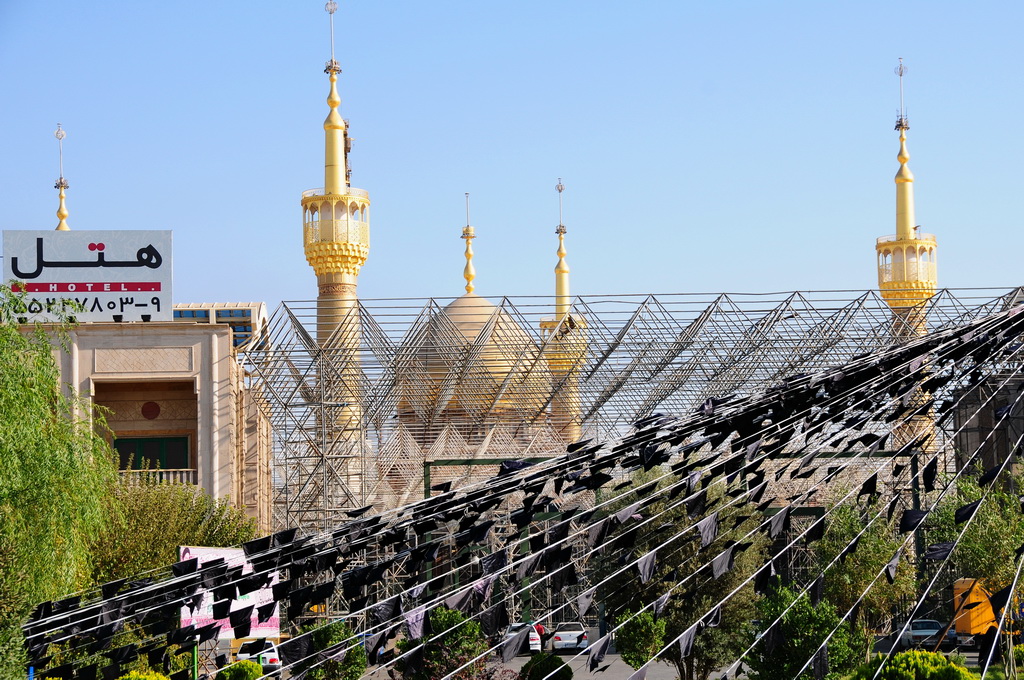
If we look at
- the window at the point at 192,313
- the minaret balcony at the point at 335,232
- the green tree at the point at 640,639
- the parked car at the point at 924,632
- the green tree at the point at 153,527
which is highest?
the minaret balcony at the point at 335,232

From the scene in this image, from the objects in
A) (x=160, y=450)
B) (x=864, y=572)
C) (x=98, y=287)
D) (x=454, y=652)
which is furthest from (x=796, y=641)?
(x=98, y=287)

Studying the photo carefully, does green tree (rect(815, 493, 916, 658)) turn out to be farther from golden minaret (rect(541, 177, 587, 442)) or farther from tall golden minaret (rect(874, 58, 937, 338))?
tall golden minaret (rect(874, 58, 937, 338))

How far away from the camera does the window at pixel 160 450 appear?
2881cm

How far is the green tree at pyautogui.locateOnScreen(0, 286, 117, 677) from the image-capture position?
42.8 ft

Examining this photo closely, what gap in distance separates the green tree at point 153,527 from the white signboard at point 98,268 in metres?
5.21

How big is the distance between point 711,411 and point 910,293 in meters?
41.4

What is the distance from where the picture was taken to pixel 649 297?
29734 millimetres

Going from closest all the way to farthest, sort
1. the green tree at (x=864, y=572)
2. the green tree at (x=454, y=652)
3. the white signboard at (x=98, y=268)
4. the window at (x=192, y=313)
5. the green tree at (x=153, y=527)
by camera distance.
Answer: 1. the green tree at (x=454, y=652)
2. the green tree at (x=153, y=527)
3. the green tree at (x=864, y=572)
4. the white signboard at (x=98, y=268)
5. the window at (x=192, y=313)

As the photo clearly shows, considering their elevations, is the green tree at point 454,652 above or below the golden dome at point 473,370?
below

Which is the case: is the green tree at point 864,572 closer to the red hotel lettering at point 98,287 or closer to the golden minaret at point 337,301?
the golden minaret at point 337,301

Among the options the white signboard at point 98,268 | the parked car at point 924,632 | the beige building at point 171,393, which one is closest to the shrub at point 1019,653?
the parked car at point 924,632

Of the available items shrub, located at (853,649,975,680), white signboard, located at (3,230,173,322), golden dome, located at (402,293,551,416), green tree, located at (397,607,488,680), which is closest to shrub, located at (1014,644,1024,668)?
shrub, located at (853,649,975,680)

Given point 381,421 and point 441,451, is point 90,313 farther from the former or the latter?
point 441,451

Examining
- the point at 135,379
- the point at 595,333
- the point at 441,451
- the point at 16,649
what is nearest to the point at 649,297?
the point at 595,333
